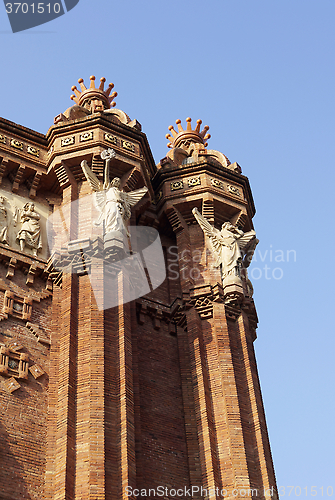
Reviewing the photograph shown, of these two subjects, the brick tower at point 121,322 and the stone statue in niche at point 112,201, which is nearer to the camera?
the brick tower at point 121,322

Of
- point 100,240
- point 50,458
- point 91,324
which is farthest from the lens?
point 100,240

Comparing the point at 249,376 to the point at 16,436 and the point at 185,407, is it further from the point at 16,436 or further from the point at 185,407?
the point at 16,436

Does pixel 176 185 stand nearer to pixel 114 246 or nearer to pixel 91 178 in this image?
pixel 91 178

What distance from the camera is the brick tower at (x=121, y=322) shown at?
16.4 m

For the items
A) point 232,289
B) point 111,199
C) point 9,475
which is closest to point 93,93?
point 111,199

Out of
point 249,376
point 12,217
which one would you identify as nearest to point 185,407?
point 249,376

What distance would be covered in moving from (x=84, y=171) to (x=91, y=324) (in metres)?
4.39

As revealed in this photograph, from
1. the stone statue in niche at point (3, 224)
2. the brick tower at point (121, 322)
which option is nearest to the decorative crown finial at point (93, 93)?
the brick tower at point (121, 322)

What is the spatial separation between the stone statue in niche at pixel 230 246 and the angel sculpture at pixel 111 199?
6.80 feet

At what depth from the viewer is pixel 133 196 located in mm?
20953

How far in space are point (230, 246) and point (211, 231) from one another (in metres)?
0.75

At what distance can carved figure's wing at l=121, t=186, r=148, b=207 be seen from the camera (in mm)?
20562

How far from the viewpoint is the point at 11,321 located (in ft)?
60.4

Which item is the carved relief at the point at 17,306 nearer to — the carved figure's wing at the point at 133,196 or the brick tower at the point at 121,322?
the brick tower at the point at 121,322
